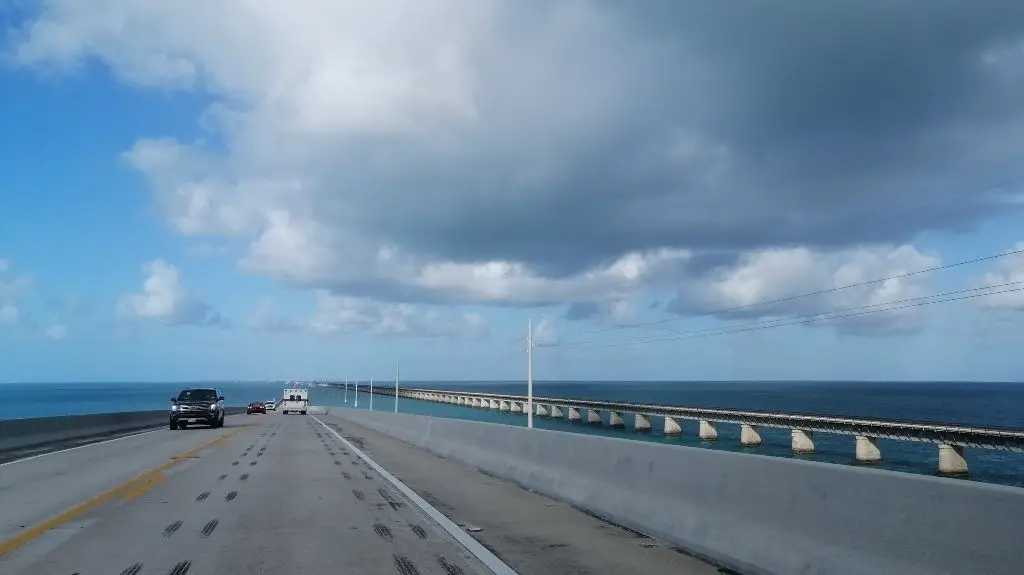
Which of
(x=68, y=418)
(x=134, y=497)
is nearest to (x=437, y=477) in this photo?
(x=134, y=497)

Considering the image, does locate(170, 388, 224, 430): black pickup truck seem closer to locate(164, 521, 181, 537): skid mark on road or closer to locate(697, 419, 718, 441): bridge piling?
locate(164, 521, 181, 537): skid mark on road

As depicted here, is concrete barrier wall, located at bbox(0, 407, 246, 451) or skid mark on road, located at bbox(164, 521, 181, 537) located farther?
concrete barrier wall, located at bbox(0, 407, 246, 451)

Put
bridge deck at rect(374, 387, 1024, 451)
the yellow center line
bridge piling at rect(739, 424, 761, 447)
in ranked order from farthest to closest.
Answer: bridge piling at rect(739, 424, 761, 447), bridge deck at rect(374, 387, 1024, 451), the yellow center line

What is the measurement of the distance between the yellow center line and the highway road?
0.07 ft

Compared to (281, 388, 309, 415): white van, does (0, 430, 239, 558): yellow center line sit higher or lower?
lower

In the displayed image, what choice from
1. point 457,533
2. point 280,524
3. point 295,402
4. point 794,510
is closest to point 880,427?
point 295,402

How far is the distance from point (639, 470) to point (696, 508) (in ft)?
5.94

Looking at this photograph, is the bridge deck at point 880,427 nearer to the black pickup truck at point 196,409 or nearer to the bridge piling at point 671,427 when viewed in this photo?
the bridge piling at point 671,427

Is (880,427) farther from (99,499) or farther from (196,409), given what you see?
(99,499)

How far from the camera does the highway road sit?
29.9ft

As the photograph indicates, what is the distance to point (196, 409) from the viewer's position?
44.7m

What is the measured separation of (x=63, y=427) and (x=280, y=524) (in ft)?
90.4

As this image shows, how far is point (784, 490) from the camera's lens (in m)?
Answer: 8.03

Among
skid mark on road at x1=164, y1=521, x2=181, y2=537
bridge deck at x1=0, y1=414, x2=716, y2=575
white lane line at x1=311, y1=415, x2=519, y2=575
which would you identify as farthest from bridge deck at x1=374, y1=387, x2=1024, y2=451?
skid mark on road at x1=164, y1=521, x2=181, y2=537
